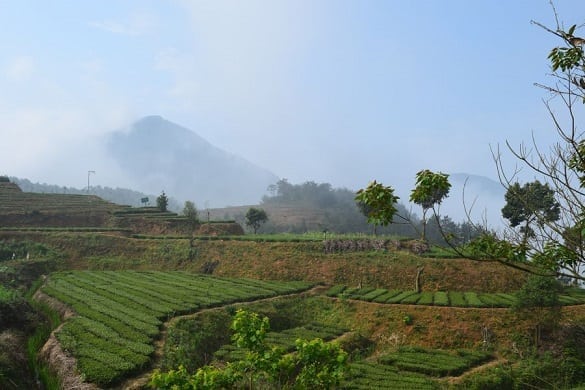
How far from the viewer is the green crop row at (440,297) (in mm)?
36688

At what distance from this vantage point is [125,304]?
33.1 m

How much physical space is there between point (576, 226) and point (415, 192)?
306cm

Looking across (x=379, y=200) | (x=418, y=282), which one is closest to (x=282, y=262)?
(x=418, y=282)

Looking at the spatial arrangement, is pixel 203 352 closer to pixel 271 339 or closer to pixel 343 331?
pixel 271 339

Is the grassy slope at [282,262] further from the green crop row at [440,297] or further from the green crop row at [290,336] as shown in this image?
the green crop row at [290,336]

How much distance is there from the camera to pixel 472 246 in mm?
9508

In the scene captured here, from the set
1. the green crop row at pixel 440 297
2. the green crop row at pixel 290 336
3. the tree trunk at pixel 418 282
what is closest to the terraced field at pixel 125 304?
the green crop row at pixel 290 336

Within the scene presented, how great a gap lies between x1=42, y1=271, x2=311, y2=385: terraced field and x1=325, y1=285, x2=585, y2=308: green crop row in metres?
5.55

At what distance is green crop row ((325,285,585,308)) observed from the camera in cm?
3669

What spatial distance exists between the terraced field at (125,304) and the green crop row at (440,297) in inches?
219

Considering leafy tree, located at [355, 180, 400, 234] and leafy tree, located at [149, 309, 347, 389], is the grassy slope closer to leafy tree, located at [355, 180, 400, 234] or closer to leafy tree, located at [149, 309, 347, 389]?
leafy tree, located at [149, 309, 347, 389]

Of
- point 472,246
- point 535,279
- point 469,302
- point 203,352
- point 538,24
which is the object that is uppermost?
point 538,24

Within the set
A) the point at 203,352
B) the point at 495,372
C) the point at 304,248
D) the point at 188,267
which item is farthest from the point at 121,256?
the point at 495,372

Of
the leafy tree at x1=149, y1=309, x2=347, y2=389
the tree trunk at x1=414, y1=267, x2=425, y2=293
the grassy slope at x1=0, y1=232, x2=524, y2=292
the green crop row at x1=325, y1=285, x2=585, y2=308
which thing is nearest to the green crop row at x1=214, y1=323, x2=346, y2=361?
the green crop row at x1=325, y1=285, x2=585, y2=308
